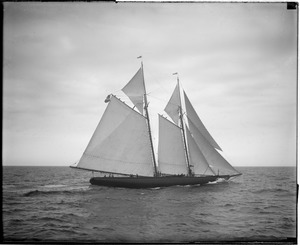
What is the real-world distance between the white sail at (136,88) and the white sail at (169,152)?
1.93 metres

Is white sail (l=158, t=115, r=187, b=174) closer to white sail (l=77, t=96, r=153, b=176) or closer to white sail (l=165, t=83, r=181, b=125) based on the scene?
white sail (l=165, t=83, r=181, b=125)

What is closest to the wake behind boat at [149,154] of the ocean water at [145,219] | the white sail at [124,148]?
the white sail at [124,148]

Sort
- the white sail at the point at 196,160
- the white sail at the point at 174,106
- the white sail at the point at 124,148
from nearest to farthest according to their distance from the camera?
the white sail at the point at 174,106
the white sail at the point at 124,148
the white sail at the point at 196,160

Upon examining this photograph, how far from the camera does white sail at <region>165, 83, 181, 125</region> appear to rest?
847 cm

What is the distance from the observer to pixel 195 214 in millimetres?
7340

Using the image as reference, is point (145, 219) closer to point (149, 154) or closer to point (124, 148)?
point (124, 148)

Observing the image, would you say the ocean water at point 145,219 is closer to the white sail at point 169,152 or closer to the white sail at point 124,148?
the white sail at point 124,148

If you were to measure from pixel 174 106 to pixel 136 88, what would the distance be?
80.5 inches

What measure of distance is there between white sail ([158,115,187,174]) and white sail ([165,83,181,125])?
0.48 meters

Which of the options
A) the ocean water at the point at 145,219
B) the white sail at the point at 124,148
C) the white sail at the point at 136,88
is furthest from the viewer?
the white sail at the point at 124,148

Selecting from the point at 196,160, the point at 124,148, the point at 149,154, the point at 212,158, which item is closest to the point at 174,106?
the point at 124,148

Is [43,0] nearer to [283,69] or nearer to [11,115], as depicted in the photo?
[11,115]

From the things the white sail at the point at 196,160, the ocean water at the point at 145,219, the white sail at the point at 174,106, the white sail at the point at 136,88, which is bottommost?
the ocean water at the point at 145,219

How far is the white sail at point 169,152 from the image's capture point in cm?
1340
